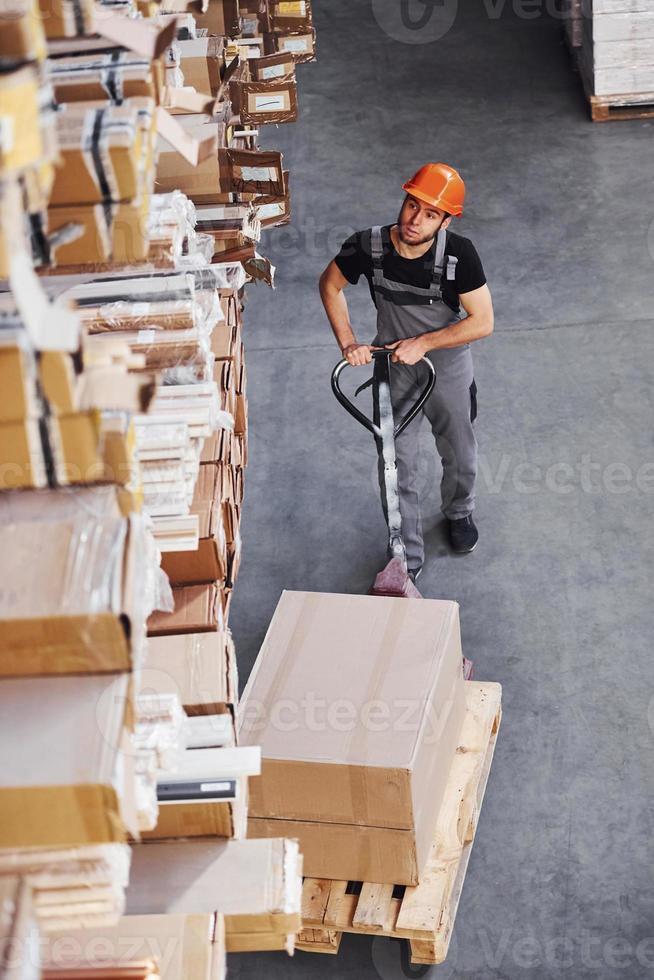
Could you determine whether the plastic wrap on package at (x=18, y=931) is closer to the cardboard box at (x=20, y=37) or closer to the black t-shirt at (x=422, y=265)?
the cardboard box at (x=20, y=37)

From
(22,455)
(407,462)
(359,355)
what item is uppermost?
(22,455)

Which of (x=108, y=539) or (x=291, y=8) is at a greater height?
(x=108, y=539)

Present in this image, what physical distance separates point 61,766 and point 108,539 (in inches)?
12.7

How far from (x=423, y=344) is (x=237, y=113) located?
1.60m

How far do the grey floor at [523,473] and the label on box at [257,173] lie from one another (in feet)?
7.17

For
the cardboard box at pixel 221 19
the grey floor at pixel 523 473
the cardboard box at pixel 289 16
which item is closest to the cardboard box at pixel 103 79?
the grey floor at pixel 523 473

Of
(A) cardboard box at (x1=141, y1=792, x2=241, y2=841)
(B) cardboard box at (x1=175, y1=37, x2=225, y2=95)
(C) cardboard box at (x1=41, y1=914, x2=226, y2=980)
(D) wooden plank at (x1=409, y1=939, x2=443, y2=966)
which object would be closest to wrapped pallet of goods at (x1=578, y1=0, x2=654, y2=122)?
(B) cardboard box at (x1=175, y1=37, x2=225, y2=95)

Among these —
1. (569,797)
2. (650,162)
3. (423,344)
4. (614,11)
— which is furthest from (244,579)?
(614,11)

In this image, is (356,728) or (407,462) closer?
(356,728)

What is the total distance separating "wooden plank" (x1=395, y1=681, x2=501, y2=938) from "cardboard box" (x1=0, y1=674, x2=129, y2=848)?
8.79 ft

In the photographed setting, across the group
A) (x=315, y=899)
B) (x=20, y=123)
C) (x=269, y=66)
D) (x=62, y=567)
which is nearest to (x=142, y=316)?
(x=62, y=567)

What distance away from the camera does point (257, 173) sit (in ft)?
15.6

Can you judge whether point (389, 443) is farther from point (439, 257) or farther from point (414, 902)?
point (414, 902)

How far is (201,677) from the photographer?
2967 mm
